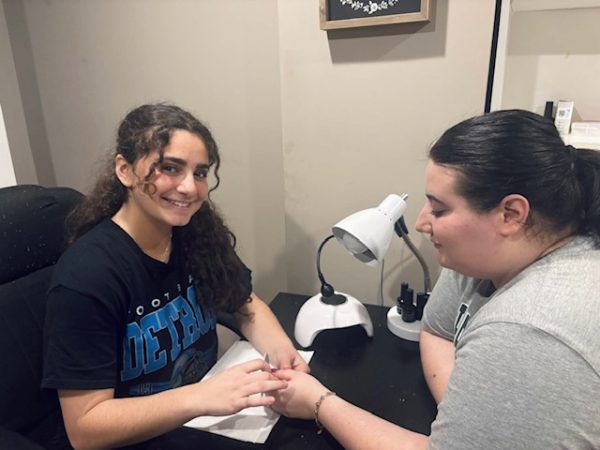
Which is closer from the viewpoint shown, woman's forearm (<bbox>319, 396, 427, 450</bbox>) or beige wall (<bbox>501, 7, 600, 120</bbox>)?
woman's forearm (<bbox>319, 396, 427, 450</bbox>)

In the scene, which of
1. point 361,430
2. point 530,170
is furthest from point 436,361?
point 530,170

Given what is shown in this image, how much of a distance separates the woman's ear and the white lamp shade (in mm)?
386

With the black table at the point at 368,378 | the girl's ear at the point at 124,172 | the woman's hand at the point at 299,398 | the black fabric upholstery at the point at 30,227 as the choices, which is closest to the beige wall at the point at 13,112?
the black fabric upholstery at the point at 30,227

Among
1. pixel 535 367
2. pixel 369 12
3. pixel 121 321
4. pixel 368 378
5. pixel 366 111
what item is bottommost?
pixel 368 378

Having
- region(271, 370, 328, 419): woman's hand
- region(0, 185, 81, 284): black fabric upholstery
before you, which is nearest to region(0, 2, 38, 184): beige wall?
region(0, 185, 81, 284): black fabric upholstery

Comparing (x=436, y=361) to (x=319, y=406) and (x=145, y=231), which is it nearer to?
(x=319, y=406)

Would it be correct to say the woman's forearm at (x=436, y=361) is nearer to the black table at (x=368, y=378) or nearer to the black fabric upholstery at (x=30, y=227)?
the black table at (x=368, y=378)

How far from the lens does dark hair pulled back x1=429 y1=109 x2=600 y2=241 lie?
66 centimetres

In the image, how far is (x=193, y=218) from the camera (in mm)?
1162

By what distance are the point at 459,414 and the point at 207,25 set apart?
1429 millimetres

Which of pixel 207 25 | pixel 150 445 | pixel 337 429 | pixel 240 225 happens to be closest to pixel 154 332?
pixel 150 445

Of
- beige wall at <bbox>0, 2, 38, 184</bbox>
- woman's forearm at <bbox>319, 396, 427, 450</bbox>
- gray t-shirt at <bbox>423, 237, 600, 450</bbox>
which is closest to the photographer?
gray t-shirt at <bbox>423, 237, 600, 450</bbox>

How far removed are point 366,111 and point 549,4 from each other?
0.59 metres

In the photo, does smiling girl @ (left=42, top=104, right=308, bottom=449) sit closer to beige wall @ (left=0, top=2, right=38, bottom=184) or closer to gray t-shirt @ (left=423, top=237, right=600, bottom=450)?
gray t-shirt @ (left=423, top=237, right=600, bottom=450)
